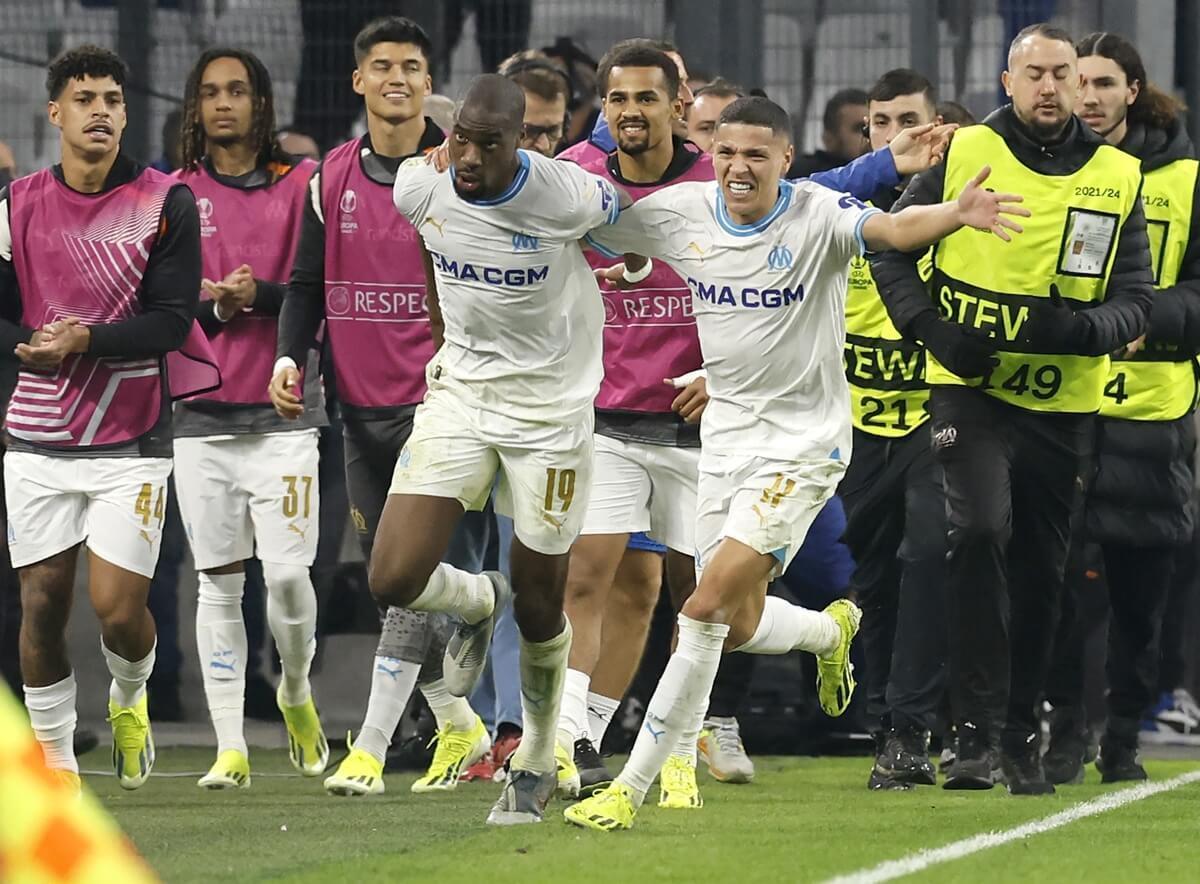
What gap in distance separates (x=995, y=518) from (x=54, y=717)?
3272 mm

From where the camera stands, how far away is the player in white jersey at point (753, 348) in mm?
7341

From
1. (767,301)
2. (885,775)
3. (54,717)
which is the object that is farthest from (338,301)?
(885,775)

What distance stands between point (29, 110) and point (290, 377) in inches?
187

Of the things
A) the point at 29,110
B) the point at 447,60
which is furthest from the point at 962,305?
the point at 29,110

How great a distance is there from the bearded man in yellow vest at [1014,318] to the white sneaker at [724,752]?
41.4 inches

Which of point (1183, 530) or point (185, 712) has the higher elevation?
point (1183, 530)

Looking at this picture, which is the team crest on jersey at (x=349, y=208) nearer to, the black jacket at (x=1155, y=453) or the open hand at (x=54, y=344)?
the open hand at (x=54, y=344)

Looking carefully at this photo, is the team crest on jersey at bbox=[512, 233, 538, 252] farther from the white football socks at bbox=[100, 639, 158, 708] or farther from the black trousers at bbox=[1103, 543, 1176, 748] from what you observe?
the black trousers at bbox=[1103, 543, 1176, 748]

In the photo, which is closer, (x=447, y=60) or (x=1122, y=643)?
(x=1122, y=643)

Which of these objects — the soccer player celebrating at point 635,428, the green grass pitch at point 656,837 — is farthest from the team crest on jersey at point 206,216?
the green grass pitch at point 656,837

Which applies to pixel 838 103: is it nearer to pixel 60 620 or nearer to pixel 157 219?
pixel 157 219

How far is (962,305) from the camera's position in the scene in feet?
27.8

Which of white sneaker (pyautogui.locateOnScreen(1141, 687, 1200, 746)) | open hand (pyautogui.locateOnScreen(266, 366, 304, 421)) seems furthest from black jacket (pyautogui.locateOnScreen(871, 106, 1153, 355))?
white sneaker (pyautogui.locateOnScreen(1141, 687, 1200, 746))

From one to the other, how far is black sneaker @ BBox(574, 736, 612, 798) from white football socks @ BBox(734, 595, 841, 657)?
0.64m
